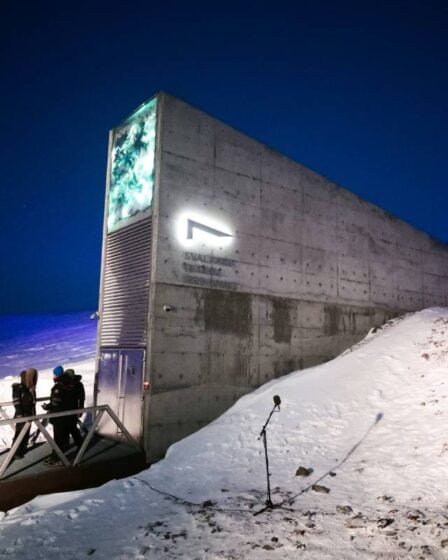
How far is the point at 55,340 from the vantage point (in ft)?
125

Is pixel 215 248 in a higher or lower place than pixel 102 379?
higher

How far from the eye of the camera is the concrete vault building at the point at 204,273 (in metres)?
9.64

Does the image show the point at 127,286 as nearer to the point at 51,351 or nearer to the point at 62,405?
the point at 62,405

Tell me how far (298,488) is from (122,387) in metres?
4.91

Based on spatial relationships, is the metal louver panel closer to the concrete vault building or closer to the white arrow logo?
the concrete vault building

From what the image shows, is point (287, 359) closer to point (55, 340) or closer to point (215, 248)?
point (215, 248)

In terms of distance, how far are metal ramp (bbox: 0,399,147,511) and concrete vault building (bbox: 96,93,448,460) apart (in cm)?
52

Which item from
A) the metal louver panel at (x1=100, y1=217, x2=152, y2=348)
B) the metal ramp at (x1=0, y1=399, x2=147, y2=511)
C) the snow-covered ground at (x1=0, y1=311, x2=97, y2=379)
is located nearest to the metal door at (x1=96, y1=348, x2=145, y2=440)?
the metal louver panel at (x1=100, y1=217, x2=152, y2=348)

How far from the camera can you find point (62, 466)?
777cm

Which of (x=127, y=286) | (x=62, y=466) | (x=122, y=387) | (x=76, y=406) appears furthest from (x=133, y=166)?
(x=62, y=466)

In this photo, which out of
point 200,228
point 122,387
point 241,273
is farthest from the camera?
point 241,273

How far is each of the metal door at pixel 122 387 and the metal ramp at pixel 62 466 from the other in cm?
42

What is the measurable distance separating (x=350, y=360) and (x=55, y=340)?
3271 cm

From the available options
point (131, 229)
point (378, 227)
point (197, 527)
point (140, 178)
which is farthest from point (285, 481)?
point (378, 227)
